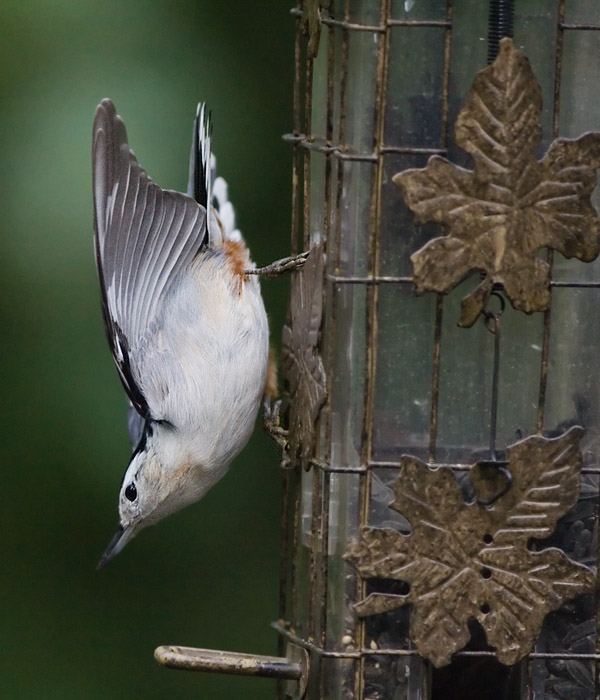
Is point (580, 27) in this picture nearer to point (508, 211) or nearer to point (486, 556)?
point (508, 211)

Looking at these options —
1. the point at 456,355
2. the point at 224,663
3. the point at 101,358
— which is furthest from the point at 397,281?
the point at 101,358

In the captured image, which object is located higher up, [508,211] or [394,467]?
[508,211]

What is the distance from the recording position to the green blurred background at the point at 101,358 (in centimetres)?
394

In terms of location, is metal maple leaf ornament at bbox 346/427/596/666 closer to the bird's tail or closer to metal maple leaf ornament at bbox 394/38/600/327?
metal maple leaf ornament at bbox 394/38/600/327

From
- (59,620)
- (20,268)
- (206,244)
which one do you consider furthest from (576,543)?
(59,620)

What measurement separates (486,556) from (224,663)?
700mm

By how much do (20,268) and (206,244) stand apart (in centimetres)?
64

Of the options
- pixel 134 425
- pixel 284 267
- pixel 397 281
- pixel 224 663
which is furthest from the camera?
pixel 134 425

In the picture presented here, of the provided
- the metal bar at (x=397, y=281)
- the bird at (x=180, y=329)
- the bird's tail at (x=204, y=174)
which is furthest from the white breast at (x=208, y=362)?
the metal bar at (x=397, y=281)

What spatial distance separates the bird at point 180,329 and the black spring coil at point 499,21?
1.02 m

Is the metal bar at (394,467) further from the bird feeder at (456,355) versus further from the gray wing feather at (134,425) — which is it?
the gray wing feather at (134,425)

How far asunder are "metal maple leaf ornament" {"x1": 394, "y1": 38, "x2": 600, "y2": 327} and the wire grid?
0.30 feet

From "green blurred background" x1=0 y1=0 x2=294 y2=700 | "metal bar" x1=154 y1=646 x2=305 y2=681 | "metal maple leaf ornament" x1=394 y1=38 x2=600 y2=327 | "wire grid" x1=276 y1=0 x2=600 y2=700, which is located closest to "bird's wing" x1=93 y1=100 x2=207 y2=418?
"green blurred background" x1=0 y1=0 x2=294 y2=700

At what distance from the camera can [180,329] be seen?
12.4 feet
